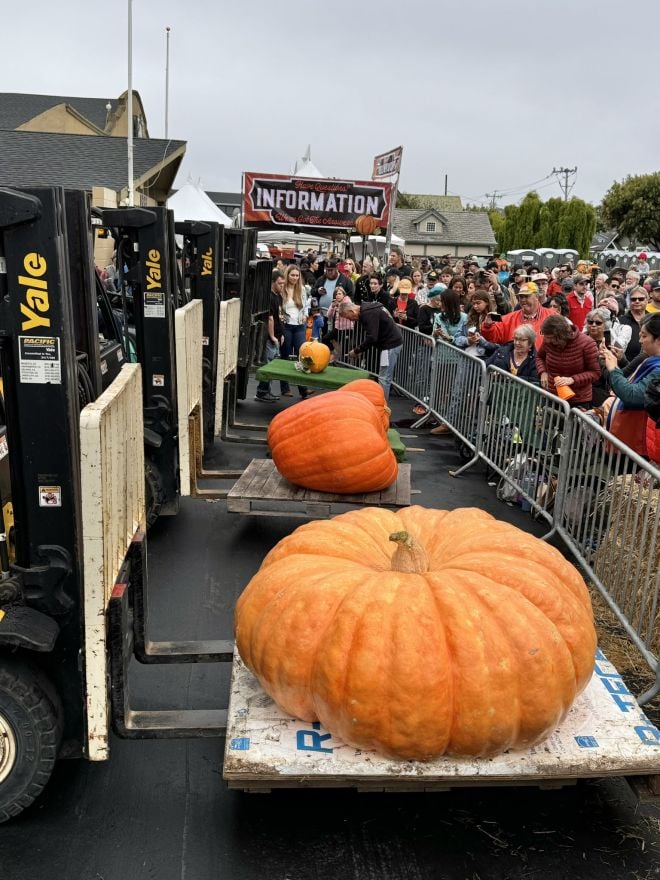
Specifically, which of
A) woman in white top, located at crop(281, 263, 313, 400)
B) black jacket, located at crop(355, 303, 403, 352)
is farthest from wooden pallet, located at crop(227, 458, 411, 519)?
woman in white top, located at crop(281, 263, 313, 400)

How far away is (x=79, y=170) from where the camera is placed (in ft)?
90.8

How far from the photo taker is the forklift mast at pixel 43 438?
9.14ft

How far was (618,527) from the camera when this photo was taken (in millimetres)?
4922

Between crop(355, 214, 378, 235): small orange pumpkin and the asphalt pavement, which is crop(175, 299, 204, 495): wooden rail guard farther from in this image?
crop(355, 214, 378, 235): small orange pumpkin

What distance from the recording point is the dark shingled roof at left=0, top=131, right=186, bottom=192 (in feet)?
83.8

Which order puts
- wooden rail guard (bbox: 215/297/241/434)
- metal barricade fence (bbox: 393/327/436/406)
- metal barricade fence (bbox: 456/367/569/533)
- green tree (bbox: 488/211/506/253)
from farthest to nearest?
green tree (bbox: 488/211/506/253) < metal barricade fence (bbox: 393/327/436/406) < wooden rail guard (bbox: 215/297/241/434) < metal barricade fence (bbox: 456/367/569/533)

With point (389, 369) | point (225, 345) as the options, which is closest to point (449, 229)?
point (389, 369)

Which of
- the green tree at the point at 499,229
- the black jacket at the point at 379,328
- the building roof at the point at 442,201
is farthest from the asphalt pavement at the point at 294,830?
the building roof at the point at 442,201

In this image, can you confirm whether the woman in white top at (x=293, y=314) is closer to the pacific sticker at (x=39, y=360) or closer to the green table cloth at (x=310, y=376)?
the green table cloth at (x=310, y=376)

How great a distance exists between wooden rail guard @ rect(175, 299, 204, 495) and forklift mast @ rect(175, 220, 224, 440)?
51.6 inches

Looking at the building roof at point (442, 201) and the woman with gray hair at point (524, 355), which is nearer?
the woman with gray hair at point (524, 355)

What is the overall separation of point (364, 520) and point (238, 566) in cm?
230

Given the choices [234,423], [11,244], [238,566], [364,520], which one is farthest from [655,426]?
[234,423]

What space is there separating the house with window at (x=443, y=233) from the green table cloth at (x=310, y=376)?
8157 cm
